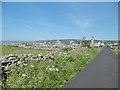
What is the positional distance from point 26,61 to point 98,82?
265 cm

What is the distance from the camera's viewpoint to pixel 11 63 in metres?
9.43

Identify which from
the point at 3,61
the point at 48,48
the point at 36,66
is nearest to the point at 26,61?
the point at 36,66

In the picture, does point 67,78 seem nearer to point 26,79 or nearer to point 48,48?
point 26,79

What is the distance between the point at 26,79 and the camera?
27.4 ft

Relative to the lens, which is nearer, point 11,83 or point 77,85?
point 11,83

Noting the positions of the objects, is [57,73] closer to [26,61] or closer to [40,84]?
Result: [26,61]

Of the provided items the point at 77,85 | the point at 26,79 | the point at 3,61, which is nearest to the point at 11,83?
→ the point at 26,79

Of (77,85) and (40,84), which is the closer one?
(40,84)

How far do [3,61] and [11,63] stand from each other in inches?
10.7

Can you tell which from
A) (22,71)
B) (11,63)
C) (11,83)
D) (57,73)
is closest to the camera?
(11,83)

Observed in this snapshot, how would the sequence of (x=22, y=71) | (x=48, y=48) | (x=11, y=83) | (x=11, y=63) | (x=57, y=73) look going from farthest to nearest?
(x=48, y=48) < (x=57, y=73) < (x=11, y=63) < (x=22, y=71) < (x=11, y=83)

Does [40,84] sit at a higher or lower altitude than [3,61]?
lower

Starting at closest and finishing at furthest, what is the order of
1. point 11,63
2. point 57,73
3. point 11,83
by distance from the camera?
point 11,83 < point 11,63 < point 57,73

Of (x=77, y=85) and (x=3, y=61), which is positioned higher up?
(x=3, y=61)
